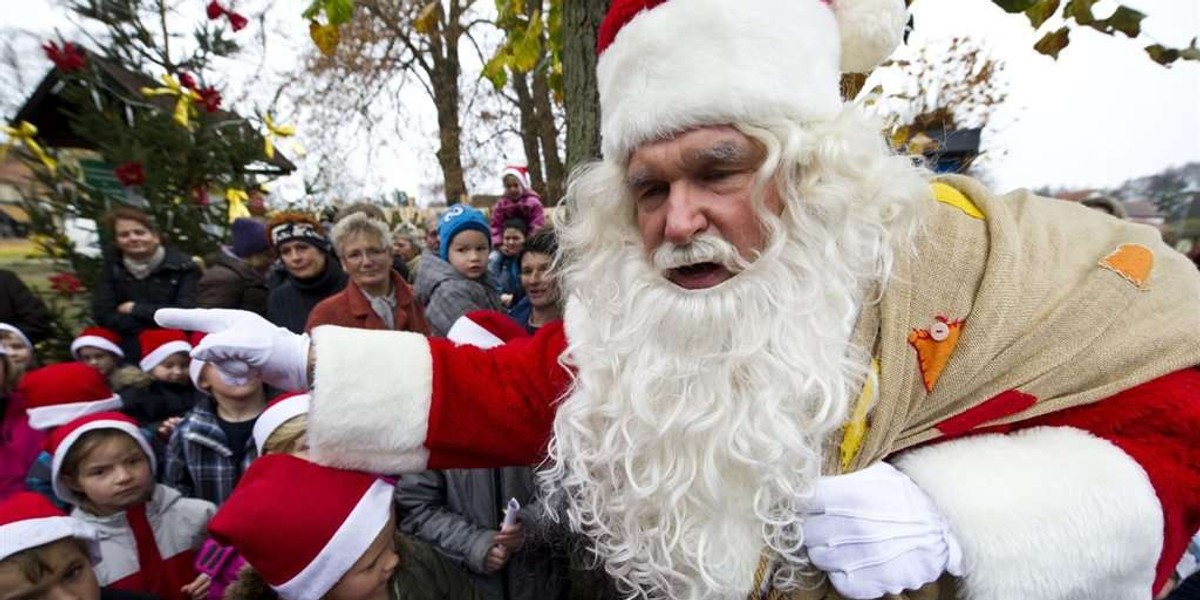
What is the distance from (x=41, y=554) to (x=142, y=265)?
2702 millimetres

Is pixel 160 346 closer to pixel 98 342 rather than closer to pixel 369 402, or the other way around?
pixel 98 342

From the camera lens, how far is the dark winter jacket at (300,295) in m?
3.51

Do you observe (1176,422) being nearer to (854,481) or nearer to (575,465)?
(854,481)

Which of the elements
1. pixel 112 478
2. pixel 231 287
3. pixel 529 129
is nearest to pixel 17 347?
pixel 231 287

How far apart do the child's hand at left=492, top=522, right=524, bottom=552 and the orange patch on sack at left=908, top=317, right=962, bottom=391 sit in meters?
1.45

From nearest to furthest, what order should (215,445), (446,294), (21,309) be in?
1. (215,445)
2. (446,294)
3. (21,309)

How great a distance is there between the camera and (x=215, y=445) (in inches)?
97.5

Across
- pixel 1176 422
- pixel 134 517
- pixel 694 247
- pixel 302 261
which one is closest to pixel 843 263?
pixel 694 247

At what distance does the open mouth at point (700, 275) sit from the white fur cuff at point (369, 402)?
0.60 m

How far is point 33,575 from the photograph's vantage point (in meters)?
1.63

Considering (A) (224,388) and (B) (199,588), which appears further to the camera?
(A) (224,388)

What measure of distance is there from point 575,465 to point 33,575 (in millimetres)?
1417

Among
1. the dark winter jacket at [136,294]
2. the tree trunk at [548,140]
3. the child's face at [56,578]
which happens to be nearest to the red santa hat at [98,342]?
the dark winter jacket at [136,294]

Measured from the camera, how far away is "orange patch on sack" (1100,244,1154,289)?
1240 mm
